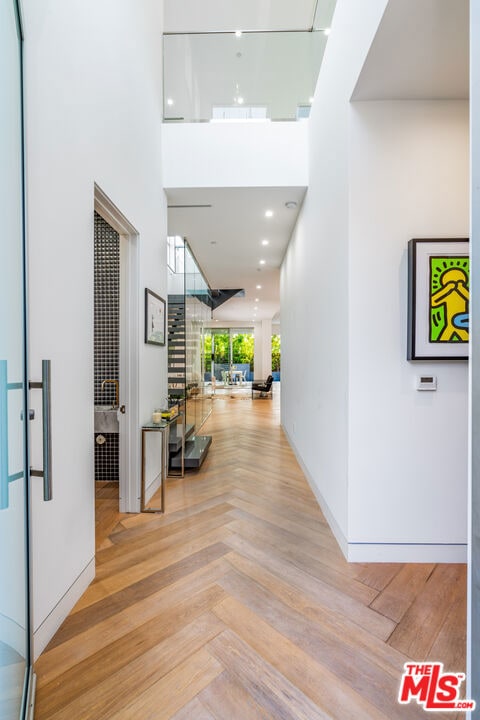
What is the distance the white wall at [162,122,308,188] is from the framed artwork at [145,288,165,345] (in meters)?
1.40

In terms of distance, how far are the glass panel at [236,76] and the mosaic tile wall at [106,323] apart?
1.70m

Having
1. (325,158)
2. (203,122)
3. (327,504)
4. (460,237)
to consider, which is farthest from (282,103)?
(327,504)

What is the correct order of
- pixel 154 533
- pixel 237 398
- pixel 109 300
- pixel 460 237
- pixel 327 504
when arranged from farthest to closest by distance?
pixel 237 398
pixel 109 300
pixel 327 504
pixel 154 533
pixel 460 237

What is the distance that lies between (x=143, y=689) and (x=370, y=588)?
1331 millimetres

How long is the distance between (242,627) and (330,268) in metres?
2.46

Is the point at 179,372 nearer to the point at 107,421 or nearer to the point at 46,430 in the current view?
the point at 107,421

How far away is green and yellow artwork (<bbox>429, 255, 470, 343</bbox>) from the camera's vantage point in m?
2.07

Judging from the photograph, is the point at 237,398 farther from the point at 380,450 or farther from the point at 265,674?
the point at 265,674

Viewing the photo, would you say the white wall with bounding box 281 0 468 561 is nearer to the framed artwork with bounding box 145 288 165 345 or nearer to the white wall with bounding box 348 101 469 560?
the white wall with bounding box 348 101 469 560

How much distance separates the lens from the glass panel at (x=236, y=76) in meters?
3.68

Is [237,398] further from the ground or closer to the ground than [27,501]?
closer to the ground

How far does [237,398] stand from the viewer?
11.4 m

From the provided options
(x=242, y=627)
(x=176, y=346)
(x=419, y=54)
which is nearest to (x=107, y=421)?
(x=242, y=627)

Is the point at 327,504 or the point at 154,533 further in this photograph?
the point at 327,504
